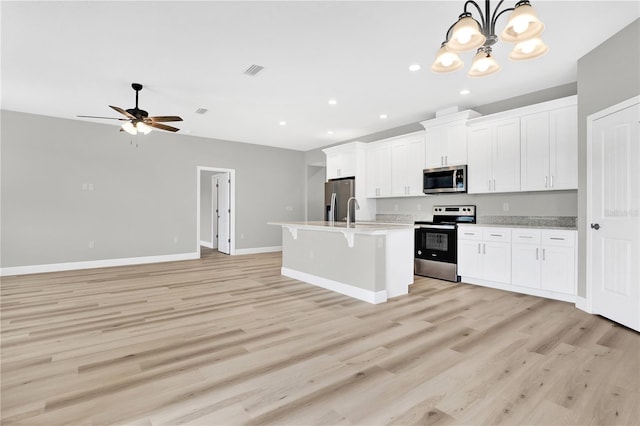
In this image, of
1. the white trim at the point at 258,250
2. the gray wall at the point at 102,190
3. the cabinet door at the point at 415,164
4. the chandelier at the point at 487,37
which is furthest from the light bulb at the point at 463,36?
the white trim at the point at 258,250

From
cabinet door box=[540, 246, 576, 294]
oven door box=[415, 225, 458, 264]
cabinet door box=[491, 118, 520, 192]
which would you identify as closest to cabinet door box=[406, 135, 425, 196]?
oven door box=[415, 225, 458, 264]

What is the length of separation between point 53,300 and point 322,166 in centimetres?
690

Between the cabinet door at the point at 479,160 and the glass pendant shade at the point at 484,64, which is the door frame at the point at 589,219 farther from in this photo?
the glass pendant shade at the point at 484,64

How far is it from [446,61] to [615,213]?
246 centimetres

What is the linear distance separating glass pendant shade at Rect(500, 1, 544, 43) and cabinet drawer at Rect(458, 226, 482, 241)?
3184mm

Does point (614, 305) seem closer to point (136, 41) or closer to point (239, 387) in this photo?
point (239, 387)

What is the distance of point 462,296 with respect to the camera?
4.11 metres

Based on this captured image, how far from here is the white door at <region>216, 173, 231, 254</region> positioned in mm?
8133

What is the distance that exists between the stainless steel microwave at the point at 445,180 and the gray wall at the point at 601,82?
1.59 m

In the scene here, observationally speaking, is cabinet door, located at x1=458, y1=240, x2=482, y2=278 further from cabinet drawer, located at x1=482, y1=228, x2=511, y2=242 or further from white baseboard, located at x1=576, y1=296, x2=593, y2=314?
white baseboard, located at x1=576, y1=296, x2=593, y2=314

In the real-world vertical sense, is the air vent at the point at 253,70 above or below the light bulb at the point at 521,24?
above

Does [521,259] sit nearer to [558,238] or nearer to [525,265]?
[525,265]

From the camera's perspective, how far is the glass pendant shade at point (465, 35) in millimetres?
1892

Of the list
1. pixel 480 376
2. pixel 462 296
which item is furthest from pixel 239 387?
pixel 462 296
